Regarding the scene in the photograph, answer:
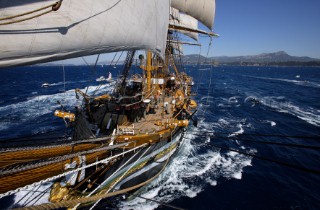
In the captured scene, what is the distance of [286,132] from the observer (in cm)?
2434

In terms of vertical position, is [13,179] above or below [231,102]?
above

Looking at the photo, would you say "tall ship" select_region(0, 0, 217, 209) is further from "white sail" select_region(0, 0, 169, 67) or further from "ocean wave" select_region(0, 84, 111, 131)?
"ocean wave" select_region(0, 84, 111, 131)

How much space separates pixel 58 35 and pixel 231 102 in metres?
41.2

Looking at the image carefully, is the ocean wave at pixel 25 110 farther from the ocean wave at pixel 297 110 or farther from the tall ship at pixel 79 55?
the ocean wave at pixel 297 110

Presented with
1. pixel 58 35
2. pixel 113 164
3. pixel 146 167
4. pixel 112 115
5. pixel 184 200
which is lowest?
pixel 184 200

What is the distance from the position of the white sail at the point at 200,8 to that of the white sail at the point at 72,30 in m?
22.6

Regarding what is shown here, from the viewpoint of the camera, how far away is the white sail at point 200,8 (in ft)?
88.0

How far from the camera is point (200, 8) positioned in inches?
1101

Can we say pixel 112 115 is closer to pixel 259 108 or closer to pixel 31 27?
pixel 31 27

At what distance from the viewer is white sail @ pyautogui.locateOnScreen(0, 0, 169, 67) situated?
3432mm

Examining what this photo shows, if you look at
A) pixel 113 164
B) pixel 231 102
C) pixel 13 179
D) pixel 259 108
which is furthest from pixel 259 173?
pixel 231 102

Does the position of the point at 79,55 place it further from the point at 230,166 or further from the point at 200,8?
the point at 200,8

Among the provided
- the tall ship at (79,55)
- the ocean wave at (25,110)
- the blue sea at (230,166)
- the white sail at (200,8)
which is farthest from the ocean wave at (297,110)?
the ocean wave at (25,110)

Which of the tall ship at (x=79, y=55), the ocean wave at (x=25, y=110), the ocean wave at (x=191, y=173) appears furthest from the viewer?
the ocean wave at (x=25, y=110)
